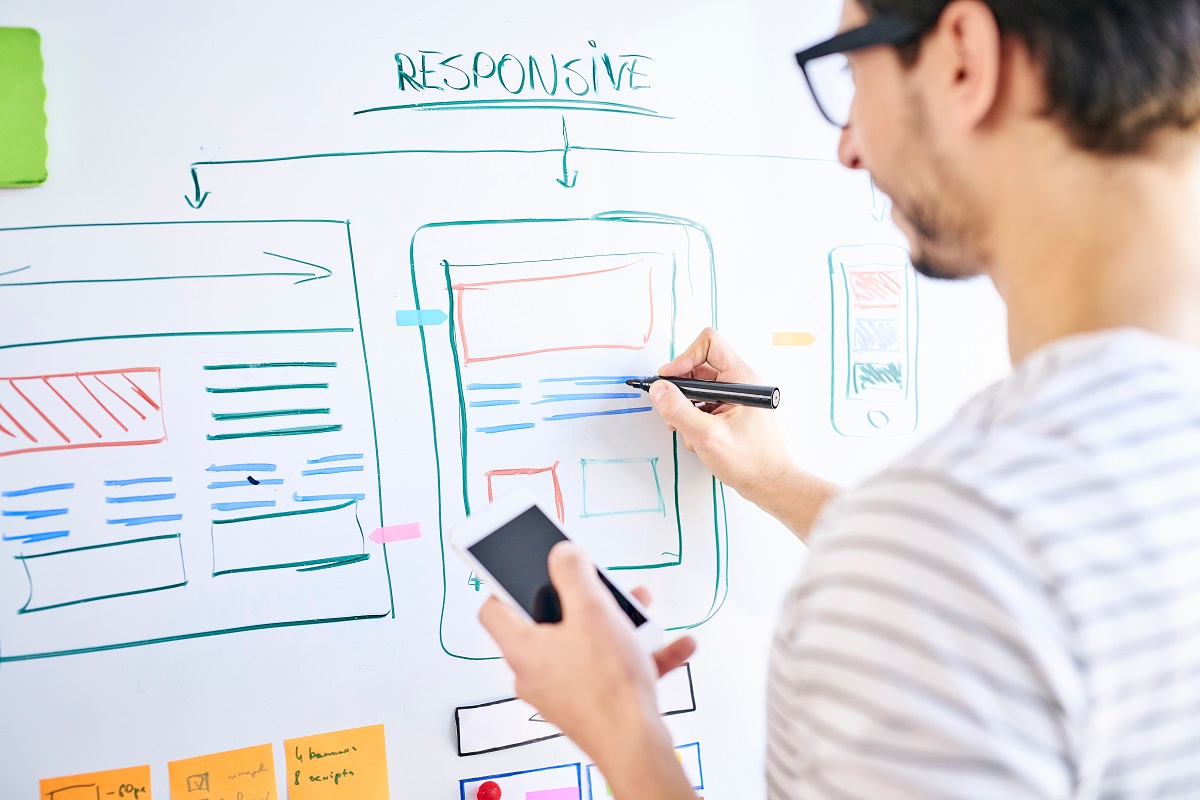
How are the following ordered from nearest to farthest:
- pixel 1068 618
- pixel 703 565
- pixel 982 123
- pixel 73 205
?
pixel 1068 618, pixel 982 123, pixel 73 205, pixel 703 565

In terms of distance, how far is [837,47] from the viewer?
558mm

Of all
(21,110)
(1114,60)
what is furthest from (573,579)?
(21,110)

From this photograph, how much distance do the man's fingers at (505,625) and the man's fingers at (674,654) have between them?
11 centimetres

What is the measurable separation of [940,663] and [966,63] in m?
0.35

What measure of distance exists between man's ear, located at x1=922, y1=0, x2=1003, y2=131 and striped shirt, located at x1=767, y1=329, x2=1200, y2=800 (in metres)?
0.17

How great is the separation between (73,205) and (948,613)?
28.3 inches

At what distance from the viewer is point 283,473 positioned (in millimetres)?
718

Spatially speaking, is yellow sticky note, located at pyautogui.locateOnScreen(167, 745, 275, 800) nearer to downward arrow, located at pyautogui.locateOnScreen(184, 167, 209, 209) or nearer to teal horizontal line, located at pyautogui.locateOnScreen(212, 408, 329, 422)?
teal horizontal line, located at pyautogui.locateOnScreen(212, 408, 329, 422)

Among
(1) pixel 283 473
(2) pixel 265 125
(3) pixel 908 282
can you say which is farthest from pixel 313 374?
(3) pixel 908 282

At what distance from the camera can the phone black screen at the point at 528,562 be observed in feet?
1.96

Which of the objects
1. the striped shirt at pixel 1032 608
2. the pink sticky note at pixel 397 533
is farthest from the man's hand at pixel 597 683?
the pink sticky note at pixel 397 533

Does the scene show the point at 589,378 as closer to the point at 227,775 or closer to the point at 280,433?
the point at 280,433

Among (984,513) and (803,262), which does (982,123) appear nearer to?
(984,513)

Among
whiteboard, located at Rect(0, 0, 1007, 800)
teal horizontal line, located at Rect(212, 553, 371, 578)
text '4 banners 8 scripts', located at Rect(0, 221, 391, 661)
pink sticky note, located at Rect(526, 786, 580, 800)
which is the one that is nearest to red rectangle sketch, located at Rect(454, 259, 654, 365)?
whiteboard, located at Rect(0, 0, 1007, 800)
